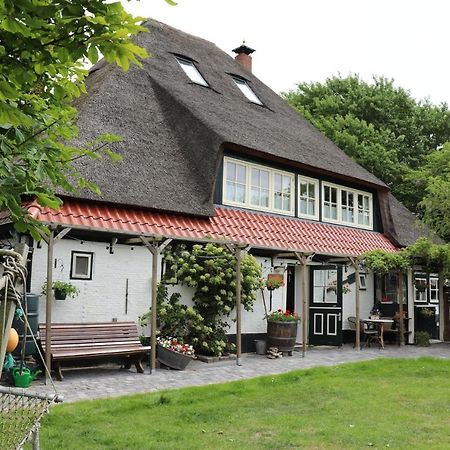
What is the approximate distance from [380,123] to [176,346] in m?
22.1

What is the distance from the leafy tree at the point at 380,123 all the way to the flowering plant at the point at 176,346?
17450 mm

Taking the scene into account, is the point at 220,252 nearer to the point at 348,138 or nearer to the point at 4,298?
the point at 4,298

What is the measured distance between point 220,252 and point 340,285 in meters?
3.81

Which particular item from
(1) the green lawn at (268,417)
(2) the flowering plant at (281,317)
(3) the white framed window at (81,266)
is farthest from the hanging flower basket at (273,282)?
(3) the white framed window at (81,266)

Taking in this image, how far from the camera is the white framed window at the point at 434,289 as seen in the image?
1784 cm

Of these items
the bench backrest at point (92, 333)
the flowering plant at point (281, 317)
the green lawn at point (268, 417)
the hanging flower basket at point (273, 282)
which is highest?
the hanging flower basket at point (273, 282)

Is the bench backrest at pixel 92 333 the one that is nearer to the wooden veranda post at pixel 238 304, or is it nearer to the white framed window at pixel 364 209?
the wooden veranda post at pixel 238 304

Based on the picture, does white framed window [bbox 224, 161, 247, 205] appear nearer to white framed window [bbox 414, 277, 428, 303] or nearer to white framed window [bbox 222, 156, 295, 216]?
white framed window [bbox 222, 156, 295, 216]

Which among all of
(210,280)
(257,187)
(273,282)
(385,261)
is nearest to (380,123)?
(385,261)

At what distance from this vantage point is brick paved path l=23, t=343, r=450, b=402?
7897 millimetres

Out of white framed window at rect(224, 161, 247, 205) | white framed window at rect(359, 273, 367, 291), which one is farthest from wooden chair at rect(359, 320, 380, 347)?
white framed window at rect(224, 161, 247, 205)

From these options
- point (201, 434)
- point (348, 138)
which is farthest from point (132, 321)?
point (348, 138)

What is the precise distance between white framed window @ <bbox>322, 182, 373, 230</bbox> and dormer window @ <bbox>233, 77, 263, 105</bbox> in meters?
4.30

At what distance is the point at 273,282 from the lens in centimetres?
1288
